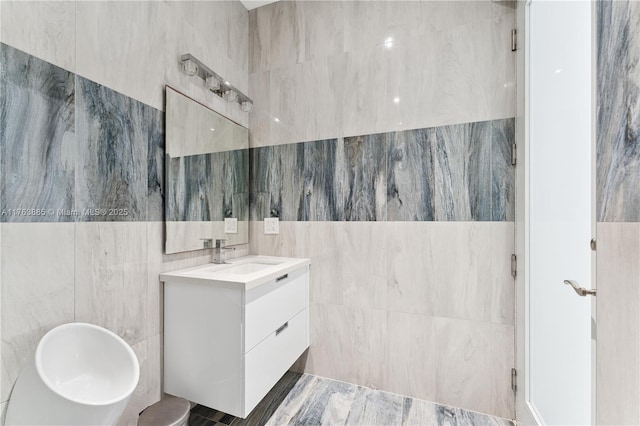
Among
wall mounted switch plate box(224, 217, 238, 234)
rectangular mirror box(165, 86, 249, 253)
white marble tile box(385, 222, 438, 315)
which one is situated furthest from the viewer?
wall mounted switch plate box(224, 217, 238, 234)

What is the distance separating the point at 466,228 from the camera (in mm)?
1683

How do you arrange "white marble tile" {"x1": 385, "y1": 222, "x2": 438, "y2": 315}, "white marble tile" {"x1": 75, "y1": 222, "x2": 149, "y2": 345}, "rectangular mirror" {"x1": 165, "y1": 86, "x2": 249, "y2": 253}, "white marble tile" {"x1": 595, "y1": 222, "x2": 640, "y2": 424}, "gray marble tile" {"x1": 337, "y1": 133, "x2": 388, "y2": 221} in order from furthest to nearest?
"gray marble tile" {"x1": 337, "y1": 133, "x2": 388, "y2": 221}, "white marble tile" {"x1": 385, "y1": 222, "x2": 438, "y2": 315}, "rectangular mirror" {"x1": 165, "y1": 86, "x2": 249, "y2": 253}, "white marble tile" {"x1": 75, "y1": 222, "x2": 149, "y2": 345}, "white marble tile" {"x1": 595, "y1": 222, "x2": 640, "y2": 424}

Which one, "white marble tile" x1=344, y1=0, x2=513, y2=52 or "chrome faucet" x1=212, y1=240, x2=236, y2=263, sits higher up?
"white marble tile" x1=344, y1=0, x2=513, y2=52

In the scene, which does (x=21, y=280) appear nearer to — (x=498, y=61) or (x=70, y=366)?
(x=70, y=366)

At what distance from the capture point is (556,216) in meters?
1.21

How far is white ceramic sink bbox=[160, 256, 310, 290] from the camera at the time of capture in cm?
134

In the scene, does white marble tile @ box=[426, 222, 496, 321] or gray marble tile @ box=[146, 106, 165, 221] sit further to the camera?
white marble tile @ box=[426, 222, 496, 321]

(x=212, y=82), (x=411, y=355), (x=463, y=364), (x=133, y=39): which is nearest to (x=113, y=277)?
(x=133, y=39)

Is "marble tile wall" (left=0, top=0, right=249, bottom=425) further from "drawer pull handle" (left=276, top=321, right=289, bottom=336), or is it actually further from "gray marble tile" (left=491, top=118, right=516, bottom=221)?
"gray marble tile" (left=491, top=118, right=516, bottom=221)

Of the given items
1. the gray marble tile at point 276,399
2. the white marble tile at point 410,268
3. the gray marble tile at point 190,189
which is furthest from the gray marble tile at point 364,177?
the gray marble tile at point 276,399

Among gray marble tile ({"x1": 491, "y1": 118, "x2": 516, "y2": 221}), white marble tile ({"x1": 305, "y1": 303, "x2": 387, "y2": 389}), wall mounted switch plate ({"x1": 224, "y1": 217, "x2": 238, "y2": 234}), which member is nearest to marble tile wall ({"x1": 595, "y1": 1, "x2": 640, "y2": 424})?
gray marble tile ({"x1": 491, "y1": 118, "x2": 516, "y2": 221})

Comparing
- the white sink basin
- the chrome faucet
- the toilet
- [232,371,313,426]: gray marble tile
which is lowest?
[232,371,313,426]: gray marble tile

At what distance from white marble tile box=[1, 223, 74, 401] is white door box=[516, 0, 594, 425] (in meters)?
1.85

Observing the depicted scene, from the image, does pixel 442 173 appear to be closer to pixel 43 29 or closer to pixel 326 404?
pixel 326 404
